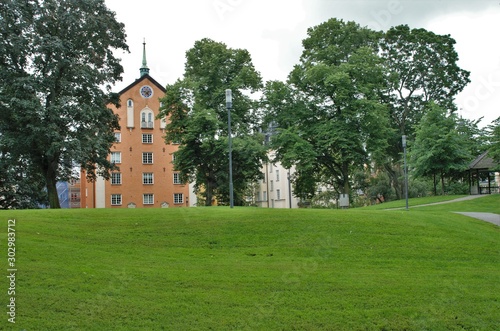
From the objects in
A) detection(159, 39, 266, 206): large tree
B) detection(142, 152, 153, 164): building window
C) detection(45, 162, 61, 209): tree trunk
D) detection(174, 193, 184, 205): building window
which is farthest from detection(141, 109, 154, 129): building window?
detection(45, 162, 61, 209): tree trunk

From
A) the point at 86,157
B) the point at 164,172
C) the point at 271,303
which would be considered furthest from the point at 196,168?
the point at 271,303

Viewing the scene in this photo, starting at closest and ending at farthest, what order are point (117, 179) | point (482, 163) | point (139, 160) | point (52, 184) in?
point (52, 184), point (482, 163), point (117, 179), point (139, 160)

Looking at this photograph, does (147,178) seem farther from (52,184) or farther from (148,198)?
(52,184)

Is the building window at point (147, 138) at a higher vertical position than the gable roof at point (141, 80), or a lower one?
lower

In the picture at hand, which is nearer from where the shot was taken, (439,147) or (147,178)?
(439,147)

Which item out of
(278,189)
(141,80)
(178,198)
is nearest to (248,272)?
(178,198)

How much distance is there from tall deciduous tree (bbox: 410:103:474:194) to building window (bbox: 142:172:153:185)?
35833mm

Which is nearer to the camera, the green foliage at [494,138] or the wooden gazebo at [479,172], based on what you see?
the green foliage at [494,138]

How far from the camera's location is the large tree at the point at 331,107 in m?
37.3

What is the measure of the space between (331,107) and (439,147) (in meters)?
9.22

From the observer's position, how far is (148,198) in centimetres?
6412

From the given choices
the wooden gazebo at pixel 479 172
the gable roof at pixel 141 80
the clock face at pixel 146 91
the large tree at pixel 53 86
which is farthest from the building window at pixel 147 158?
the wooden gazebo at pixel 479 172

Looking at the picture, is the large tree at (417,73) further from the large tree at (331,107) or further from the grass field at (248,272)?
the grass field at (248,272)

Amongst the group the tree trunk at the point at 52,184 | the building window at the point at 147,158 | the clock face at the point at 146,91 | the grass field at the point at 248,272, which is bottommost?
the grass field at the point at 248,272
